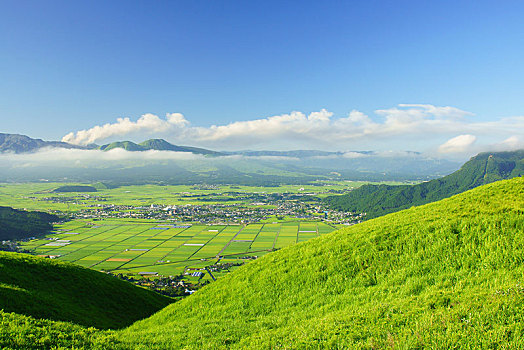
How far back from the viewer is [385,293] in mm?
9031

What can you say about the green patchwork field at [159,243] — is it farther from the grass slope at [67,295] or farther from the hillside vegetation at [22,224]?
the grass slope at [67,295]

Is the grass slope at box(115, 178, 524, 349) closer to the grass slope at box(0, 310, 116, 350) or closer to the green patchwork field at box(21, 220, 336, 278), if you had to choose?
the grass slope at box(0, 310, 116, 350)

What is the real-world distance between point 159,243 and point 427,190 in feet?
403

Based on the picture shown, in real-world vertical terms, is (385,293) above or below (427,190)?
above

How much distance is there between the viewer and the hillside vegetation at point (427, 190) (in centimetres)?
11671

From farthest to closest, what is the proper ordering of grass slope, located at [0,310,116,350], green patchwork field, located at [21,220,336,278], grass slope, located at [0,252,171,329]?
green patchwork field, located at [21,220,336,278] < grass slope, located at [0,252,171,329] < grass slope, located at [0,310,116,350]

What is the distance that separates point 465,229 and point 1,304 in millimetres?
19186

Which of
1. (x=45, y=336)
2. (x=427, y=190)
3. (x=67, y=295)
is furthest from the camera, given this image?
(x=427, y=190)

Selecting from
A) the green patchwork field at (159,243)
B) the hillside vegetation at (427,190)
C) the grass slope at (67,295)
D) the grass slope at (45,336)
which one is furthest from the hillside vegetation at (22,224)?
the hillside vegetation at (427,190)

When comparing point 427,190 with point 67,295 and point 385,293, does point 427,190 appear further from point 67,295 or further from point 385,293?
point 67,295

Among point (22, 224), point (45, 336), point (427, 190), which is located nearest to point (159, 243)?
point (22, 224)

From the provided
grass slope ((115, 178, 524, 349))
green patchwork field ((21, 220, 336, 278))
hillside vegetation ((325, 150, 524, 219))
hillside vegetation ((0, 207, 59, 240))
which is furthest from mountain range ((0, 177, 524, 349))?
hillside vegetation ((325, 150, 524, 219))

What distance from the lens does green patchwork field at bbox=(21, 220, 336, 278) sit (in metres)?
49.0

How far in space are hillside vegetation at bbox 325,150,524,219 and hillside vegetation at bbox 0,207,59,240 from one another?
118059 mm
